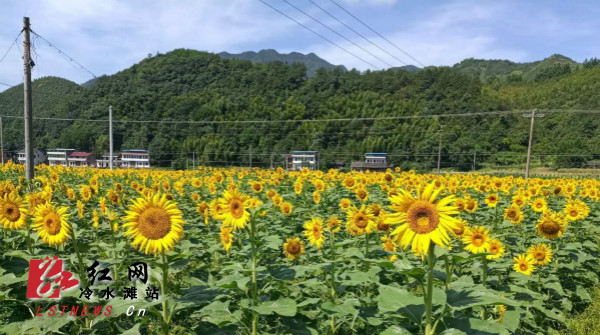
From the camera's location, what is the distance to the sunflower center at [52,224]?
9.50 feet

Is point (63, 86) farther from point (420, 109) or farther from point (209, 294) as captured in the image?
point (209, 294)

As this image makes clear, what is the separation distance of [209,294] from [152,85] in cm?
10392

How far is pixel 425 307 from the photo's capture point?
5.94 ft

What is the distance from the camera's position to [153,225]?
2.33m

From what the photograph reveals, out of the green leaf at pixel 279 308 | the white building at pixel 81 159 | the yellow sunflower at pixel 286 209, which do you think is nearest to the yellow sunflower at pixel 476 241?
the green leaf at pixel 279 308

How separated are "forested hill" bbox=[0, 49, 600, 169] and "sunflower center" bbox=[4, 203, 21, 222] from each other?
5420cm

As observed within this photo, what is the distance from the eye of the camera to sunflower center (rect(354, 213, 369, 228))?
3.46 metres

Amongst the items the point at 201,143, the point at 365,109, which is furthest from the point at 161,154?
the point at 365,109

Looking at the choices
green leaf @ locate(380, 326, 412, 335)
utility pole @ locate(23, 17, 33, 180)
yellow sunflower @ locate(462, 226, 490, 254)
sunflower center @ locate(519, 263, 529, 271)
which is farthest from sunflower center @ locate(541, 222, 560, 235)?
utility pole @ locate(23, 17, 33, 180)

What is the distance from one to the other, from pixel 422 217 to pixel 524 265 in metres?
2.92

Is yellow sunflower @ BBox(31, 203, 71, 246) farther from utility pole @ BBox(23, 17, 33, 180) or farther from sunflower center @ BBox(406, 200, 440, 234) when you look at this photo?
utility pole @ BBox(23, 17, 33, 180)

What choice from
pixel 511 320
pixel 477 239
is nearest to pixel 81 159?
pixel 477 239

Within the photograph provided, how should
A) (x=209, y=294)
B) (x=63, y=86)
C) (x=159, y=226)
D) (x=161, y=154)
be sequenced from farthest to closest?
(x=63, y=86), (x=161, y=154), (x=159, y=226), (x=209, y=294)

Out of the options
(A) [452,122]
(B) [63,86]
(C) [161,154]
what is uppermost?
(B) [63,86]
